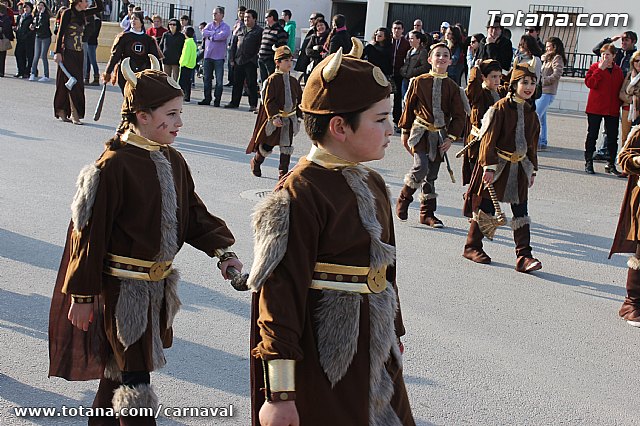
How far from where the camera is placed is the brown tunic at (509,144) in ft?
24.6

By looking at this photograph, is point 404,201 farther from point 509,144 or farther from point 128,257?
point 128,257

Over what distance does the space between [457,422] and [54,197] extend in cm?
563

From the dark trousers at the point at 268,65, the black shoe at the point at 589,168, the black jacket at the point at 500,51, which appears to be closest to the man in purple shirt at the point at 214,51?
the dark trousers at the point at 268,65

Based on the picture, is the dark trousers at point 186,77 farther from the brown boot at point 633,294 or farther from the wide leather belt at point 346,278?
the wide leather belt at point 346,278

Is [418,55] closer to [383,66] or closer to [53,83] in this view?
[383,66]

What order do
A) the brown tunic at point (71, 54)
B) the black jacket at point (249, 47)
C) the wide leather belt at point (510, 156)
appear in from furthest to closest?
1. the black jacket at point (249, 47)
2. the brown tunic at point (71, 54)
3. the wide leather belt at point (510, 156)

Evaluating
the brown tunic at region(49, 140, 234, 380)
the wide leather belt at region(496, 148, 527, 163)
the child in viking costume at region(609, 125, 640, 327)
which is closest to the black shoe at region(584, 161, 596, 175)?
the wide leather belt at region(496, 148, 527, 163)

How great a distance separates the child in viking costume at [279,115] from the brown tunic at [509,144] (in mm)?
3403

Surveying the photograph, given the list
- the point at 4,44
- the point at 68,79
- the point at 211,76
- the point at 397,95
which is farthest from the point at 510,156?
the point at 4,44

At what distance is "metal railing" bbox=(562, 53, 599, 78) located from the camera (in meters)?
24.2

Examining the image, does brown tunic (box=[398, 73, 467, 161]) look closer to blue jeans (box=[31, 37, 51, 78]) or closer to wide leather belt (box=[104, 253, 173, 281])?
wide leather belt (box=[104, 253, 173, 281])

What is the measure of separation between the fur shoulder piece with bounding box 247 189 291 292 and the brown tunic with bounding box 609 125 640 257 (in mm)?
4025

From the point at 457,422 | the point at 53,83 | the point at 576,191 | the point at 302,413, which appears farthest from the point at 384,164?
the point at 53,83

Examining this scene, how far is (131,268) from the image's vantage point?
147 inches
